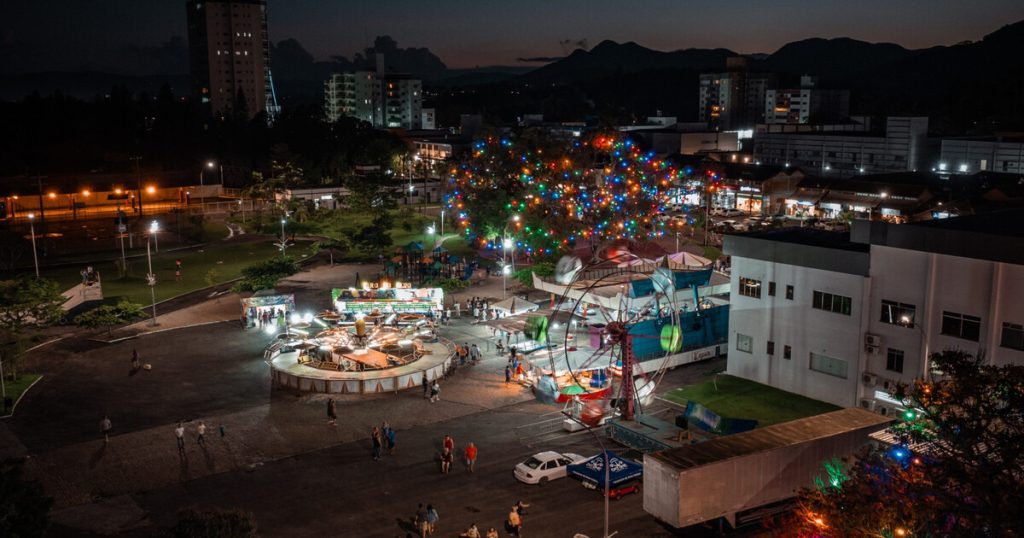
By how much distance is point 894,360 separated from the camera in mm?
27234

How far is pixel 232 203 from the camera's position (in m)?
84.1

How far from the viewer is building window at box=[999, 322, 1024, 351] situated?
2405cm

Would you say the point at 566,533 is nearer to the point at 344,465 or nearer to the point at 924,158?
the point at 344,465

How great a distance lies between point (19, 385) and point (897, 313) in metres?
32.8

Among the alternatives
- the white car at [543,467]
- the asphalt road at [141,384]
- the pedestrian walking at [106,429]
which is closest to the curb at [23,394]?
the asphalt road at [141,384]

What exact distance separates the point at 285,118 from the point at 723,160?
63200 mm

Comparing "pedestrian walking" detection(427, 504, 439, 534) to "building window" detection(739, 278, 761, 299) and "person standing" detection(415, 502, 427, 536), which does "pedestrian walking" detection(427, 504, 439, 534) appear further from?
"building window" detection(739, 278, 761, 299)

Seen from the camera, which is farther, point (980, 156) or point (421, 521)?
point (980, 156)

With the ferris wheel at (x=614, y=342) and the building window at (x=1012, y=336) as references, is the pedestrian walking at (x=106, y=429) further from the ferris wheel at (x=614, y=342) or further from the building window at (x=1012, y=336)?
the building window at (x=1012, y=336)

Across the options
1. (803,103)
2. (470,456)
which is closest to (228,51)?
(803,103)

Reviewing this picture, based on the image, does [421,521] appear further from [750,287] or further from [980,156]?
[980,156]

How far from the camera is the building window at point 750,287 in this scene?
31.4 m

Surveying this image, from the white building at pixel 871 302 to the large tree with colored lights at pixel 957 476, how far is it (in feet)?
37.3

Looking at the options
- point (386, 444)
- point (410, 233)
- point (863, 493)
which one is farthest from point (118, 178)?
point (863, 493)
